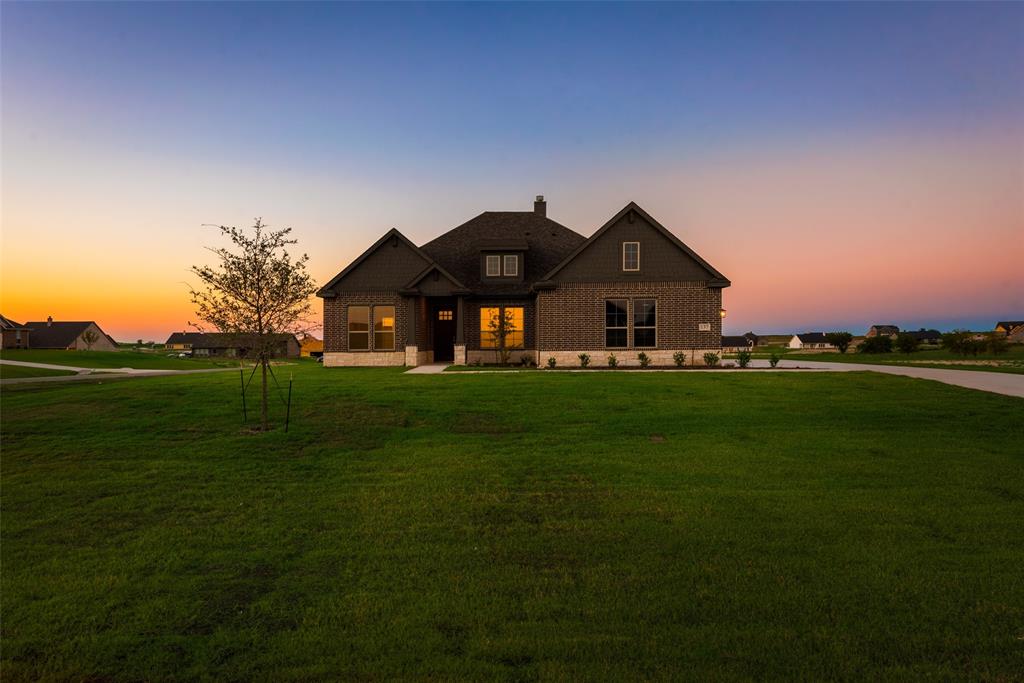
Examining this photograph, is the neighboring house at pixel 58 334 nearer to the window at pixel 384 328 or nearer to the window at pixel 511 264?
the window at pixel 384 328

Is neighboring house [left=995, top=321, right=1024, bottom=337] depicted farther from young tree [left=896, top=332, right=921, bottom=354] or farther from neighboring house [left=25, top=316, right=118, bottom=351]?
neighboring house [left=25, top=316, right=118, bottom=351]

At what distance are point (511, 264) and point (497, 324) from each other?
334 cm

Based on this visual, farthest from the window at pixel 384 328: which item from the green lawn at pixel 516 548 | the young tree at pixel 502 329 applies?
the green lawn at pixel 516 548

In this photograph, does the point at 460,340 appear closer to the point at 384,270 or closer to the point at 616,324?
the point at 384,270

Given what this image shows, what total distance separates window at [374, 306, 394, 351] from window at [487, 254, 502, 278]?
5.42m

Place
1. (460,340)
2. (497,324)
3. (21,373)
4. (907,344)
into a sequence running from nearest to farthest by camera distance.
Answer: (460,340)
(497,324)
(21,373)
(907,344)

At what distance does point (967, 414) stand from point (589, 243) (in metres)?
15.0

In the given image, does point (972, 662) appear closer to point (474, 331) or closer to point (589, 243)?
point (589, 243)

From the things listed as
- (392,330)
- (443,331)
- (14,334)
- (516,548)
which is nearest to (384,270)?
(392,330)

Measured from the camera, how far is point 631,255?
24.0 meters

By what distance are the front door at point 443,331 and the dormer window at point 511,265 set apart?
369cm

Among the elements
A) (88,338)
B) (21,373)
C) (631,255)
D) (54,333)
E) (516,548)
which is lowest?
(516,548)

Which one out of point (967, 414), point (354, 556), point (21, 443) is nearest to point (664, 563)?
point (354, 556)

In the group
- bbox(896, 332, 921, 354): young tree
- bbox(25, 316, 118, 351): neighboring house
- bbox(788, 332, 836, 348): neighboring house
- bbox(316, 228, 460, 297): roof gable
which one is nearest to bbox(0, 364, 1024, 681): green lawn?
bbox(316, 228, 460, 297): roof gable
